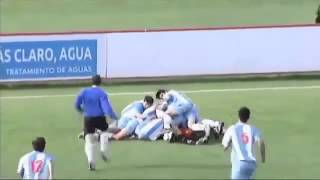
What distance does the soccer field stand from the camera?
49.8ft

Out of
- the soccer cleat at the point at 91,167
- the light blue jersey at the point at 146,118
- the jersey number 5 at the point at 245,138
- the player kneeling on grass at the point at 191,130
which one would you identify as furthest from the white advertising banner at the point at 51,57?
the jersey number 5 at the point at 245,138

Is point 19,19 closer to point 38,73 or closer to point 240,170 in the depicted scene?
point 38,73

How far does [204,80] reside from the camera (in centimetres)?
2402

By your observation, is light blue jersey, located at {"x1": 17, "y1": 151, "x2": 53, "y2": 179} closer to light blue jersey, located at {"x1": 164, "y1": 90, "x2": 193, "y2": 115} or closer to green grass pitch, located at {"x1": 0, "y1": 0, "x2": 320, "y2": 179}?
green grass pitch, located at {"x1": 0, "y1": 0, "x2": 320, "y2": 179}

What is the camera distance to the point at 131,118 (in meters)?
17.3

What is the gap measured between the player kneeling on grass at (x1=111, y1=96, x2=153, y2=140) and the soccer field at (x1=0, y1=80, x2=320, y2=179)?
190mm

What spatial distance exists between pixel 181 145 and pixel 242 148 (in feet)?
15.1

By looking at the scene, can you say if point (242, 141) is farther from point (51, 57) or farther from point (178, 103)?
point (51, 57)

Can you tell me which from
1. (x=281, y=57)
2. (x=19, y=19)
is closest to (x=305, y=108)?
(x=281, y=57)

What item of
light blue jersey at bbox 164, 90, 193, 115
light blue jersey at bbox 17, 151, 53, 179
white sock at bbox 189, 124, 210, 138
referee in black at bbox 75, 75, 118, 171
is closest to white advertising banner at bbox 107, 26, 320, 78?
light blue jersey at bbox 164, 90, 193, 115

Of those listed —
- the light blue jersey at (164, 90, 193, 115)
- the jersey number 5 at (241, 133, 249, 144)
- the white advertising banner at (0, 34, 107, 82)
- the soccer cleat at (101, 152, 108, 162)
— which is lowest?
the soccer cleat at (101, 152, 108, 162)

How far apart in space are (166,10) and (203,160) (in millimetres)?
23357

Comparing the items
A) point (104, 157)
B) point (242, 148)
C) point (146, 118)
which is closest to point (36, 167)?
point (242, 148)

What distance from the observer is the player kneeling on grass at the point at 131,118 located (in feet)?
56.2
